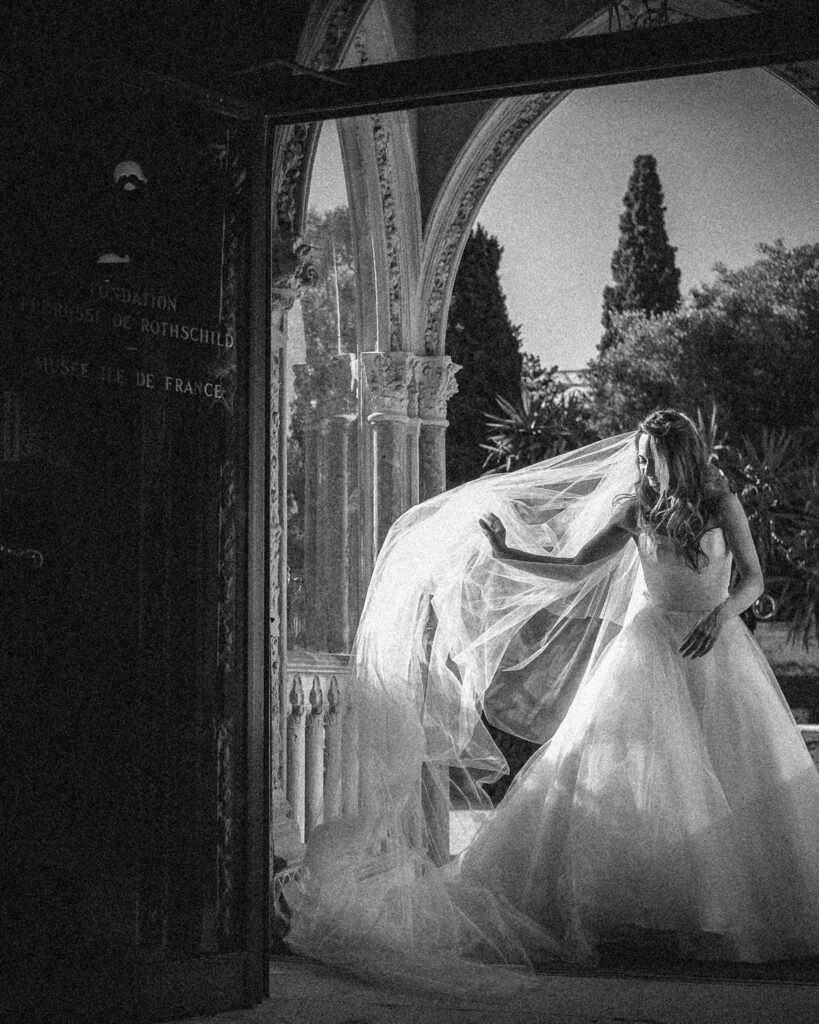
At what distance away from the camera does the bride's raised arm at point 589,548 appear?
4.89 m

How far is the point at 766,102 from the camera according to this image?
20.8 meters

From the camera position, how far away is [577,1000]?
3.72 m

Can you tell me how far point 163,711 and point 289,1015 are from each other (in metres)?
0.91

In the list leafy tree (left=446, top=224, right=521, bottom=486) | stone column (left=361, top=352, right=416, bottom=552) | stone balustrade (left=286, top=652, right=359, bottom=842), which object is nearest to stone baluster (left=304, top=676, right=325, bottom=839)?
stone balustrade (left=286, top=652, right=359, bottom=842)

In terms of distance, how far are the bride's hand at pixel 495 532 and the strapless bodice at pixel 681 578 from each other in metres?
0.54

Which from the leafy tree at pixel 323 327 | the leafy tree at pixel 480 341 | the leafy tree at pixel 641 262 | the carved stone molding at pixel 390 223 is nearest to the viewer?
the carved stone molding at pixel 390 223

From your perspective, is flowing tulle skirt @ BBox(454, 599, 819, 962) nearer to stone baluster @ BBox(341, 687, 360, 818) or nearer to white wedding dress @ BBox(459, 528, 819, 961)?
white wedding dress @ BBox(459, 528, 819, 961)

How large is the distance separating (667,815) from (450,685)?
0.88 m

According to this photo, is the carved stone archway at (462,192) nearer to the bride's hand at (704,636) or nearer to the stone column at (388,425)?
the stone column at (388,425)

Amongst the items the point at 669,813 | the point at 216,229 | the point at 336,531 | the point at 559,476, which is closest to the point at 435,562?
the point at 559,476

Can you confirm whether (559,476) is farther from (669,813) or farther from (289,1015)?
(289,1015)

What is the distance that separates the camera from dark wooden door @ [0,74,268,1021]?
11.7ft

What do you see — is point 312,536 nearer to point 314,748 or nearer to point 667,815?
point 314,748

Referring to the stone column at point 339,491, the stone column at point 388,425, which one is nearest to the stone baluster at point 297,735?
the stone column at point 339,491
